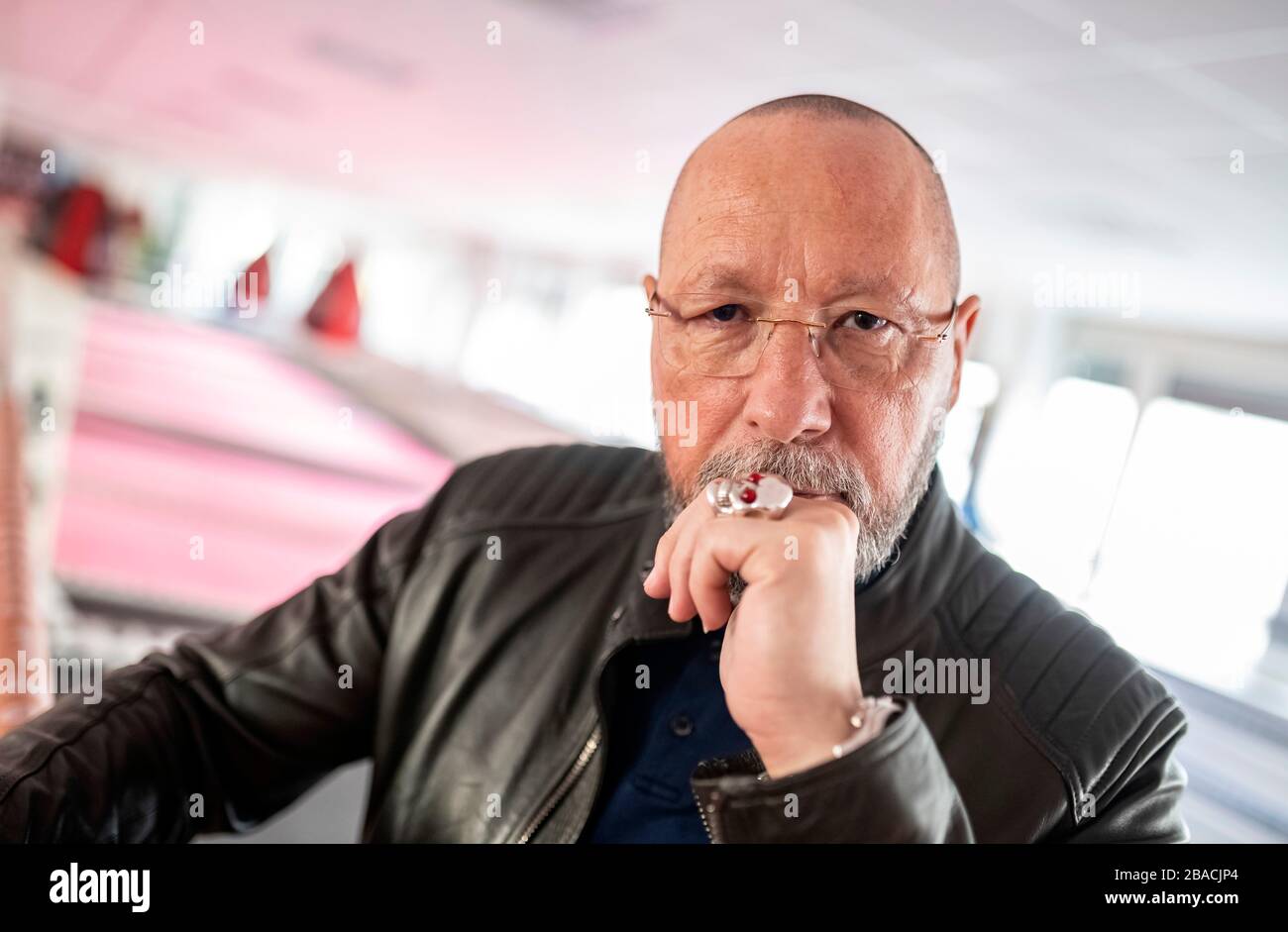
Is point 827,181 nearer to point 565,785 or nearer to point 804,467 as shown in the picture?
point 804,467

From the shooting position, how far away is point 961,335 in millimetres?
1130

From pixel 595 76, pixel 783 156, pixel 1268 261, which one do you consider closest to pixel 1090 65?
pixel 1268 261

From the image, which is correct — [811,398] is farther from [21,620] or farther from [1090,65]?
[1090,65]

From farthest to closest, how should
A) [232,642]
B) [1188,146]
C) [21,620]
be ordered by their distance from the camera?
[1188,146]
[21,620]
[232,642]

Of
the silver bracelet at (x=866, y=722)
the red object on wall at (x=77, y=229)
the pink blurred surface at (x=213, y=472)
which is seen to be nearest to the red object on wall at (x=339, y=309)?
the pink blurred surface at (x=213, y=472)

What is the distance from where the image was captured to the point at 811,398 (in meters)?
0.98

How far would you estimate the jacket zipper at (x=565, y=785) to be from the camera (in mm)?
1057

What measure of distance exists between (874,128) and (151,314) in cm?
927

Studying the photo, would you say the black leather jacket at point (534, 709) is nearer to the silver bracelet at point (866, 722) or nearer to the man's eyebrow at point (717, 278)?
the silver bracelet at point (866, 722)

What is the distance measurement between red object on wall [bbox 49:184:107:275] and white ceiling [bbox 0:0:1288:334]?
2416mm

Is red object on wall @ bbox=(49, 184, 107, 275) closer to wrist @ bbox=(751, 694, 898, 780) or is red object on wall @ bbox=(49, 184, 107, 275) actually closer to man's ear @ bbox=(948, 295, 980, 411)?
man's ear @ bbox=(948, 295, 980, 411)

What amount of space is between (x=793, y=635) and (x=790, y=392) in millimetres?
297

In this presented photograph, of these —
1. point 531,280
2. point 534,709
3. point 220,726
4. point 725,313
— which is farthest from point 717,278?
point 531,280

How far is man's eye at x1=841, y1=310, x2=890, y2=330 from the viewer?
1.00m
